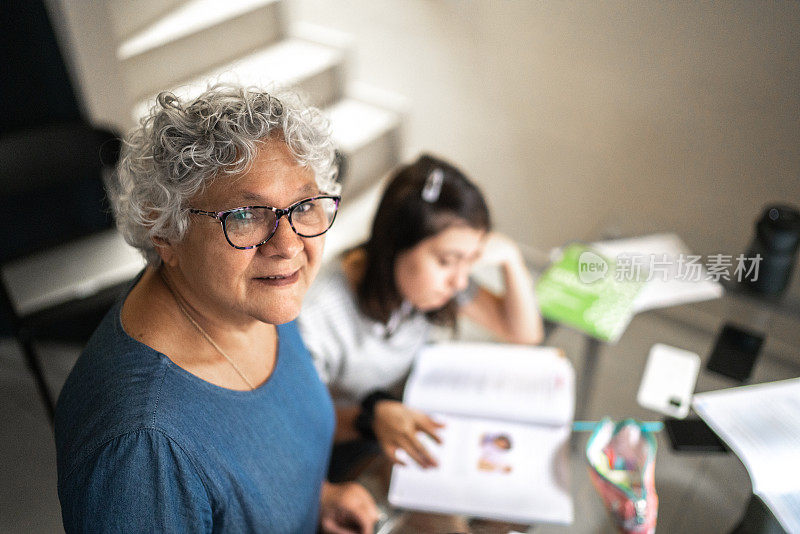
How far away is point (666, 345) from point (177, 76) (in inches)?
82.4

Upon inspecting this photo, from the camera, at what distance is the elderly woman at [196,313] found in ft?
2.24

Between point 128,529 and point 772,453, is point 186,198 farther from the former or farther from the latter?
point 772,453

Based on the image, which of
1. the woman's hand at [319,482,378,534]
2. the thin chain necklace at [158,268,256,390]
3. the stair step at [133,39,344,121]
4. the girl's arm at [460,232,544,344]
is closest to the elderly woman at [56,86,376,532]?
the thin chain necklace at [158,268,256,390]

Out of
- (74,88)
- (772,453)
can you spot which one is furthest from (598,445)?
(74,88)

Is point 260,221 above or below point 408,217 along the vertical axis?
above

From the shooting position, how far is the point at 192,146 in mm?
678

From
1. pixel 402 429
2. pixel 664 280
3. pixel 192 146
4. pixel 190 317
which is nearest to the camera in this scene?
pixel 192 146

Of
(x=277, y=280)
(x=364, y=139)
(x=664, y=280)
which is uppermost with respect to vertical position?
(x=277, y=280)

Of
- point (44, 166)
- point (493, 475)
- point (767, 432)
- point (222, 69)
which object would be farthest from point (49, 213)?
point (767, 432)

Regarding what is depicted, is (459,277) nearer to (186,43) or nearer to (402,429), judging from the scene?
(402,429)

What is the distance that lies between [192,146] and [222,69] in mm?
885

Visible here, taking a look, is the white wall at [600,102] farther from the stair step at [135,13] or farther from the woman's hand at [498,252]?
the stair step at [135,13]

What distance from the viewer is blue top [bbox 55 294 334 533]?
672 millimetres

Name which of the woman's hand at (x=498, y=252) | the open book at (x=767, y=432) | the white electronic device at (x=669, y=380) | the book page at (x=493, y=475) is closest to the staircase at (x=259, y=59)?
the woman's hand at (x=498, y=252)
